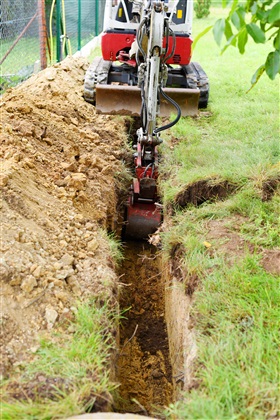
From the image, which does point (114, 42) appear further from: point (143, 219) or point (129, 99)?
point (143, 219)

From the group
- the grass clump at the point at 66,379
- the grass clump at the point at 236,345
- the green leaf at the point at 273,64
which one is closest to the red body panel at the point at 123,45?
the grass clump at the point at 236,345

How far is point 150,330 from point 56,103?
11.3 ft

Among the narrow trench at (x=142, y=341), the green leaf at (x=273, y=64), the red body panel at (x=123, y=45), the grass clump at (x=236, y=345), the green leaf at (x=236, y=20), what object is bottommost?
the narrow trench at (x=142, y=341)

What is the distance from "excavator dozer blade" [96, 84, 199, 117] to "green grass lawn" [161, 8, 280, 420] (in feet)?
1.56

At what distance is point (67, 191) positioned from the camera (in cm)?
448

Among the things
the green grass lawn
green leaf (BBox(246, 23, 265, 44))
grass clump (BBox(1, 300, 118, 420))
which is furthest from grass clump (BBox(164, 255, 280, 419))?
green leaf (BBox(246, 23, 265, 44))

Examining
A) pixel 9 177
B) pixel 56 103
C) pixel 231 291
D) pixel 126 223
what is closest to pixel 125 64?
pixel 56 103

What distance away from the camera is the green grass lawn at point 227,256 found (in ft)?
8.08

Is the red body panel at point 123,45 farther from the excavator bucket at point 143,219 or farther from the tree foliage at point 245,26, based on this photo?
the tree foliage at point 245,26

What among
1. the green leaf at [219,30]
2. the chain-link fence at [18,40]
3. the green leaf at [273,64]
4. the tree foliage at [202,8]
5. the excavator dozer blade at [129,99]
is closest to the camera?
the green leaf at [219,30]

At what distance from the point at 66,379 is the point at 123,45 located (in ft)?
17.2

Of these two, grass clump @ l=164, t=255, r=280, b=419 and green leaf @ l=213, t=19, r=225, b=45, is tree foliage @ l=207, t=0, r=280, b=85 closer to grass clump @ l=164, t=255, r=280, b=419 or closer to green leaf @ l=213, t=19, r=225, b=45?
green leaf @ l=213, t=19, r=225, b=45

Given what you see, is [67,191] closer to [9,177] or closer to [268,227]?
[9,177]

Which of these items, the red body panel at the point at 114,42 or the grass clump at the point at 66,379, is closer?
the grass clump at the point at 66,379
